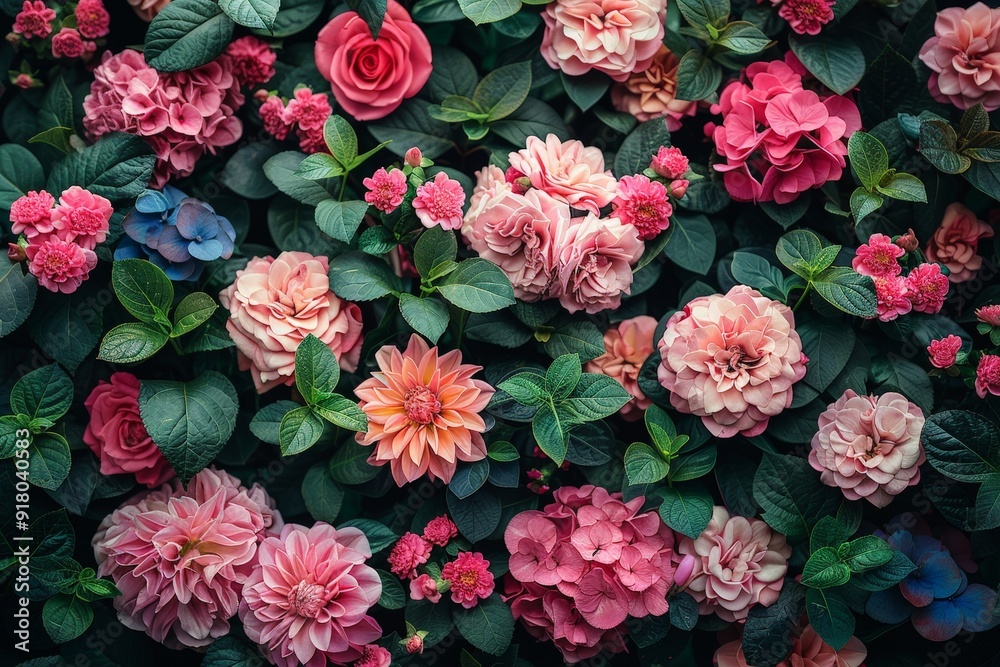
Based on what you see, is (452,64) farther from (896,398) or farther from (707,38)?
(896,398)

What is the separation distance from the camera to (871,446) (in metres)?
1.16

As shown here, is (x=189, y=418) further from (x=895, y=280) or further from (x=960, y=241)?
(x=960, y=241)

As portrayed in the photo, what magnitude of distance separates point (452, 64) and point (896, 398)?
893 mm

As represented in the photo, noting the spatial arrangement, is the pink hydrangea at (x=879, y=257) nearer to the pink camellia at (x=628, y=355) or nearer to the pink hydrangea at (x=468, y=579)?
the pink camellia at (x=628, y=355)

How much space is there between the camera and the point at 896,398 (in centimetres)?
117

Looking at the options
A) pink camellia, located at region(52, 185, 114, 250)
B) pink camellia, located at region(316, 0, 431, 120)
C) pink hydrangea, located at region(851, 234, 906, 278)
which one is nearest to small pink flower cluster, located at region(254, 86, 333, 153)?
pink camellia, located at region(316, 0, 431, 120)

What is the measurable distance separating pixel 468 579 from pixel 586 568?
0.18 meters

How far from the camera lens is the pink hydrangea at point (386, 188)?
1.17 m

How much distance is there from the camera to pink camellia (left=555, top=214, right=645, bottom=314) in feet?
3.78

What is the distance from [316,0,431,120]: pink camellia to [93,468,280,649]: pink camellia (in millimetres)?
650

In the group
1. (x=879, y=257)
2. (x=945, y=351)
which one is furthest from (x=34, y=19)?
(x=945, y=351)

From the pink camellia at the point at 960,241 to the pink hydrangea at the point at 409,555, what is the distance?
952 millimetres

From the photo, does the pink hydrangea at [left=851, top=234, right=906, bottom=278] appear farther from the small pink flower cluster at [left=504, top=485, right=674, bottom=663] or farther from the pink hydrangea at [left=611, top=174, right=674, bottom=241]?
the small pink flower cluster at [left=504, top=485, right=674, bottom=663]

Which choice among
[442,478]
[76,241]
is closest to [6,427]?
[76,241]
